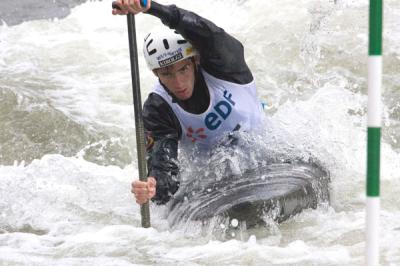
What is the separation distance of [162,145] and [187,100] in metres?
0.31

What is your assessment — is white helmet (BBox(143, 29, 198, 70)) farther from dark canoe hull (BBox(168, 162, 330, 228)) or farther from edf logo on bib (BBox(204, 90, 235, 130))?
dark canoe hull (BBox(168, 162, 330, 228))

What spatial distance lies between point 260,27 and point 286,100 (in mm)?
2269

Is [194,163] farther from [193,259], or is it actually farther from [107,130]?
[107,130]

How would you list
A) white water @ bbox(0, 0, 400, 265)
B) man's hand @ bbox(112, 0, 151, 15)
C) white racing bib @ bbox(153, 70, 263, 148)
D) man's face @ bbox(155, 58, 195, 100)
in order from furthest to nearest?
1. white racing bib @ bbox(153, 70, 263, 148)
2. man's face @ bbox(155, 58, 195, 100)
3. white water @ bbox(0, 0, 400, 265)
4. man's hand @ bbox(112, 0, 151, 15)

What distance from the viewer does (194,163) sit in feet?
15.2

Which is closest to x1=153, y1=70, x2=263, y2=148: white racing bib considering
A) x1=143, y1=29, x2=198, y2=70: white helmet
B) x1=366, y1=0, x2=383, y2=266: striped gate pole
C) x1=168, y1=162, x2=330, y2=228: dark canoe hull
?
x1=143, y1=29, x2=198, y2=70: white helmet

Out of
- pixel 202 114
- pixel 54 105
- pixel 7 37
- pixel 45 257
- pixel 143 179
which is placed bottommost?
pixel 45 257

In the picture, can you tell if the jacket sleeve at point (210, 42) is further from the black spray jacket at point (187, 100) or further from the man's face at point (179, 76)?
the man's face at point (179, 76)

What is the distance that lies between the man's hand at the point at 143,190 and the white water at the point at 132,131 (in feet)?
0.81

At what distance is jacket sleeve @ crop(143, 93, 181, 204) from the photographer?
4320 millimetres

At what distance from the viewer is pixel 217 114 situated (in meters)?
4.53

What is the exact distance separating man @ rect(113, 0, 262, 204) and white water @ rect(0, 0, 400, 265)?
1.12 ft

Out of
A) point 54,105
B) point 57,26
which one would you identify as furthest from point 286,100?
point 57,26

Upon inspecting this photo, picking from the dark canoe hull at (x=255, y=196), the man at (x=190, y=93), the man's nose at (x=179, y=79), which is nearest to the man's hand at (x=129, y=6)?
the man at (x=190, y=93)
